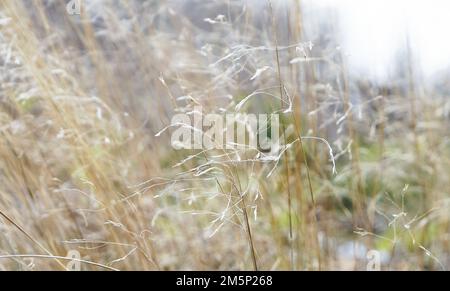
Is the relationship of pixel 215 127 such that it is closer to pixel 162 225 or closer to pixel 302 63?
pixel 302 63

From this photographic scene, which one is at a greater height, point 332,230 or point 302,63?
point 302,63

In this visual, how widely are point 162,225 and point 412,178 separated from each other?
585mm

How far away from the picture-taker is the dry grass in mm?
1045

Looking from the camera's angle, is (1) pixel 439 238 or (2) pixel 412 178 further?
(2) pixel 412 178

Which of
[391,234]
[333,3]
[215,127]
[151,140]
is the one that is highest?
[333,3]

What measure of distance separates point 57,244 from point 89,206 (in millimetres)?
144

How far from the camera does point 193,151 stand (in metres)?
1.13

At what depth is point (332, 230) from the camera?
1.18 m

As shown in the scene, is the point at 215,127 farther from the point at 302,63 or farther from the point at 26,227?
the point at 26,227

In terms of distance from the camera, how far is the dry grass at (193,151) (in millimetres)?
1045

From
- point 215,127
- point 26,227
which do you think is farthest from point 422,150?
point 26,227
